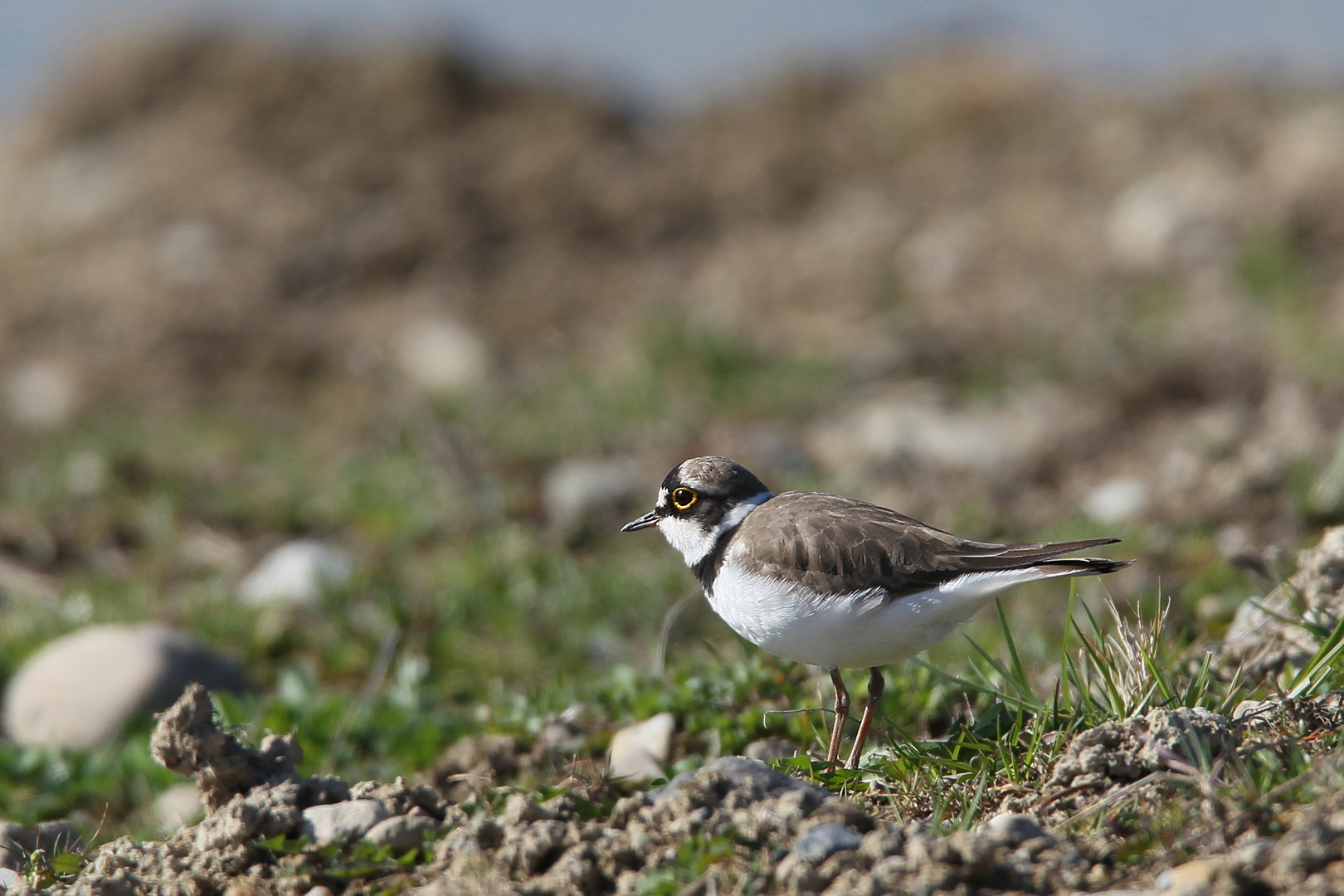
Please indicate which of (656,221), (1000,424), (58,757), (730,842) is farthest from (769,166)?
(730,842)

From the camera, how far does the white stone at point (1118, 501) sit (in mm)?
6855

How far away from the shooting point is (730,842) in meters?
3.07

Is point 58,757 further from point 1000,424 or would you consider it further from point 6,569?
point 1000,424

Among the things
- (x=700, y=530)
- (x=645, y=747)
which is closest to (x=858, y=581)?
(x=700, y=530)

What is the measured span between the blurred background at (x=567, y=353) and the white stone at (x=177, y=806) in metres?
0.12

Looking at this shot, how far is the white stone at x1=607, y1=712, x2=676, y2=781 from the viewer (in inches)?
173

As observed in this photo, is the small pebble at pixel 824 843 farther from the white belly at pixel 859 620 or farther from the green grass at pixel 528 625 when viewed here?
the white belly at pixel 859 620

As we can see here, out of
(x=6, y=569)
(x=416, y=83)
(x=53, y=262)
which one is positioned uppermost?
(x=416, y=83)

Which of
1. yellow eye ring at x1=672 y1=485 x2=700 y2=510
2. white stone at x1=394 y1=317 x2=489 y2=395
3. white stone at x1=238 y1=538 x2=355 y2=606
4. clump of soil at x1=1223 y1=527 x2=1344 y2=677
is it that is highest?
white stone at x1=394 y1=317 x2=489 y2=395

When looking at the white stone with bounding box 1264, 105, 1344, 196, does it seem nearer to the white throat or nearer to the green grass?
the green grass

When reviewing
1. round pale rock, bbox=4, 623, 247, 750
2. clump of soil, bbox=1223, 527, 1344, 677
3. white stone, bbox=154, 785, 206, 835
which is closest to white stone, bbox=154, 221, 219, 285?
round pale rock, bbox=4, 623, 247, 750

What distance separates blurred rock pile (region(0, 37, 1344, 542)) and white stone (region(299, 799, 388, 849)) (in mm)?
4655

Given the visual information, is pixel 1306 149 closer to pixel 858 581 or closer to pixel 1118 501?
pixel 1118 501

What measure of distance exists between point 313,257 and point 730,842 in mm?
12213
